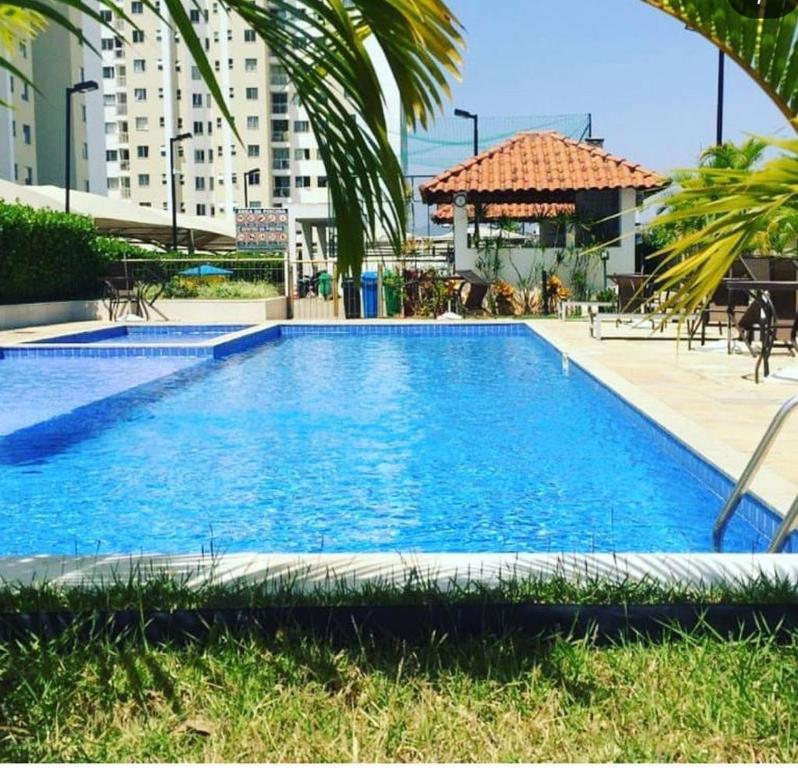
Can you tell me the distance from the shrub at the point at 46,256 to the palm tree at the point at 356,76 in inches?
727

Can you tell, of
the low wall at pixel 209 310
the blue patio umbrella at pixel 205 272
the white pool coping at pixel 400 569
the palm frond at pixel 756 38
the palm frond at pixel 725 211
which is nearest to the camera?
the palm frond at pixel 725 211

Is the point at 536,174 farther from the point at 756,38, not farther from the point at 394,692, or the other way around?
the point at 394,692

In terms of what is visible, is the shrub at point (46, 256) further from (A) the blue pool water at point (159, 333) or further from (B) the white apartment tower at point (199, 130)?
(B) the white apartment tower at point (199, 130)

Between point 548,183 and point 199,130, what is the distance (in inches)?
2464

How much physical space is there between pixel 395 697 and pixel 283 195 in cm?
8087

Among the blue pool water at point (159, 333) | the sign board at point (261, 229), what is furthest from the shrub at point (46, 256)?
the sign board at point (261, 229)

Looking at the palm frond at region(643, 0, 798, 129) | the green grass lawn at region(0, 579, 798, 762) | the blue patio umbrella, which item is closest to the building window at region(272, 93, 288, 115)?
the blue patio umbrella

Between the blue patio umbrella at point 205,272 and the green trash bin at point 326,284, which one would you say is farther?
the green trash bin at point 326,284

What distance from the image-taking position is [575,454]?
7395mm

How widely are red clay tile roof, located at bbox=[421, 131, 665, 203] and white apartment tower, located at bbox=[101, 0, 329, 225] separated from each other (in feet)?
174

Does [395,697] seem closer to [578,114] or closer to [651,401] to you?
[651,401]

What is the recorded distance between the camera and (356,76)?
2643mm

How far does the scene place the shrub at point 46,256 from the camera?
20.1m

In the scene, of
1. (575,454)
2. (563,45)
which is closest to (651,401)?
(575,454)
